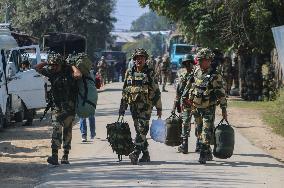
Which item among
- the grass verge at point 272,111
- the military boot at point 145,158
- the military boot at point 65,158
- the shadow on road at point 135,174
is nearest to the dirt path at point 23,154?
the military boot at point 65,158

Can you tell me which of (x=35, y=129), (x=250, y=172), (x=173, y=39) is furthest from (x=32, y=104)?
(x=173, y=39)

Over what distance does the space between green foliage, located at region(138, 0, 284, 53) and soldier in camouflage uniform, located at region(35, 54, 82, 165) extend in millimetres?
13769

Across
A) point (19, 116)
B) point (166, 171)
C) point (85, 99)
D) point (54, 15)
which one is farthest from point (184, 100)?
point (54, 15)

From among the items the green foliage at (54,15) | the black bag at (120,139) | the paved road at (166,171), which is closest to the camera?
the paved road at (166,171)

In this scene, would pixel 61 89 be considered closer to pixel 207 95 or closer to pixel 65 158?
pixel 65 158

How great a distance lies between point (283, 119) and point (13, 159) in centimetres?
869

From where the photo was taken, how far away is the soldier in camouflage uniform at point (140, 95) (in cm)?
1176

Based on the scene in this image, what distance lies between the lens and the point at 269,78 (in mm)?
27766

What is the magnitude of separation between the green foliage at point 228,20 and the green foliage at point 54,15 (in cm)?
1694

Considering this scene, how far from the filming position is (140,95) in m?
11.8

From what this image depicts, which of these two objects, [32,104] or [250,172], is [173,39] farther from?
[250,172]

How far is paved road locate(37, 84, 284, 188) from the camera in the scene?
33.0 ft

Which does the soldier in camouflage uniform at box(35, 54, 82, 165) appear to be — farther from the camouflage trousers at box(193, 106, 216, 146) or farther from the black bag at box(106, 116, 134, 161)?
the camouflage trousers at box(193, 106, 216, 146)

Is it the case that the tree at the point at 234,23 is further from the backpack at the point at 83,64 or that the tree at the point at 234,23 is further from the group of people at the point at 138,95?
the backpack at the point at 83,64
